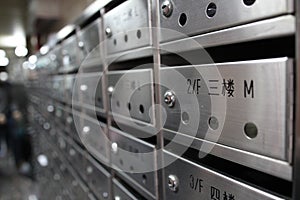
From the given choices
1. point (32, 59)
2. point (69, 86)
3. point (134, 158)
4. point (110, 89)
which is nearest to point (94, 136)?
point (110, 89)

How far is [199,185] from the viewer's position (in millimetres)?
604

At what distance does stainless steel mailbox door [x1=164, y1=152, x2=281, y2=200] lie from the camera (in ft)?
1.61

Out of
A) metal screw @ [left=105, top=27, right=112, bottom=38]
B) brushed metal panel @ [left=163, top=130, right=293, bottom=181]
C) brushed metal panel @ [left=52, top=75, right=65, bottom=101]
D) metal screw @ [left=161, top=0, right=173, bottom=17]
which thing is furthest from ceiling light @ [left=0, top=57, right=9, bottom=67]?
brushed metal panel @ [left=163, top=130, right=293, bottom=181]

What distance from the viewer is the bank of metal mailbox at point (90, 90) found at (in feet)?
3.86

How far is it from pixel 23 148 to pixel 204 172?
4757 mm

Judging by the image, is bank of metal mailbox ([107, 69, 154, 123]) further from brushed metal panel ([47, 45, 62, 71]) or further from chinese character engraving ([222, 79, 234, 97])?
brushed metal panel ([47, 45, 62, 71])

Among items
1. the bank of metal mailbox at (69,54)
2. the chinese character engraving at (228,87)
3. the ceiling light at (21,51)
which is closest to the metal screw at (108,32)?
the bank of metal mailbox at (69,54)

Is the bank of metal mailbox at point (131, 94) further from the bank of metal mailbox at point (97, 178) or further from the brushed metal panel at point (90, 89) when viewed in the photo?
the bank of metal mailbox at point (97, 178)

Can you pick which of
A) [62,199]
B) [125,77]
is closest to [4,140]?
[62,199]

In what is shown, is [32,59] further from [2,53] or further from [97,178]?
[97,178]

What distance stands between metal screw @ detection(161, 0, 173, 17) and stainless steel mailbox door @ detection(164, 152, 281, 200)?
366 mm

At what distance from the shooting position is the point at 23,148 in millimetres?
4652

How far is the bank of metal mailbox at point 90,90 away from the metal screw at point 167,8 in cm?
55

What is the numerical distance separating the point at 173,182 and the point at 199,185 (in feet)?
0.33
